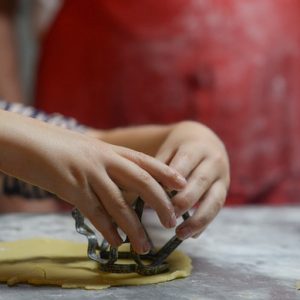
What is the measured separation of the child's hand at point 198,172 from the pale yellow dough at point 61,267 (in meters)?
0.05

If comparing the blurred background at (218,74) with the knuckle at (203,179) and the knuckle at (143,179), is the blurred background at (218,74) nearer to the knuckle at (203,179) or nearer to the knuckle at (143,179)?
the knuckle at (203,179)

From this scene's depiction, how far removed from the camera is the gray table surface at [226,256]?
0.65m

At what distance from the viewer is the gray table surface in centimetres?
65

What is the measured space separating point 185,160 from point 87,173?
5.9 inches

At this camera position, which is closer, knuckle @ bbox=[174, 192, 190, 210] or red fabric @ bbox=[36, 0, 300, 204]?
knuckle @ bbox=[174, 192, 190, 210]

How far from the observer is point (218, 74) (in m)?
1.51

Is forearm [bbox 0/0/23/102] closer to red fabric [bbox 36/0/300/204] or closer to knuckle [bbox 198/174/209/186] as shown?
red fabric [bbox 36/0/300/204]

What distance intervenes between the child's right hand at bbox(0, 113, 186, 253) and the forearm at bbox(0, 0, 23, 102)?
3.16 feet

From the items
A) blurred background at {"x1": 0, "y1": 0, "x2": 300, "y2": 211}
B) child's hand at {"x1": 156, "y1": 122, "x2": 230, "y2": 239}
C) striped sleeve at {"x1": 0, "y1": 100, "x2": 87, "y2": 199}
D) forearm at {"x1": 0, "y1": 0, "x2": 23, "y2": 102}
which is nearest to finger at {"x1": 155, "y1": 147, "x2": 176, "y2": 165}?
child's hand at {"x1": 156, "y1": 122, "x2": 230, "y2": 239}

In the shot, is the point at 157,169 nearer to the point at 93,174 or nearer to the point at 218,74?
the point at 93,174

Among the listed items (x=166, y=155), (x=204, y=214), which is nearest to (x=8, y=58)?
(x=166, y=155)

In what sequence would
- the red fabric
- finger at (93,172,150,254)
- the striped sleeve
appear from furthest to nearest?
1. the red fabric
2. the striped sleeve
3. finger at (93,172,150,254)

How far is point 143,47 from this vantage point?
151 cm

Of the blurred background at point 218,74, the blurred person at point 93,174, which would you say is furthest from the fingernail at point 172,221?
the blurred background at point 218,74
